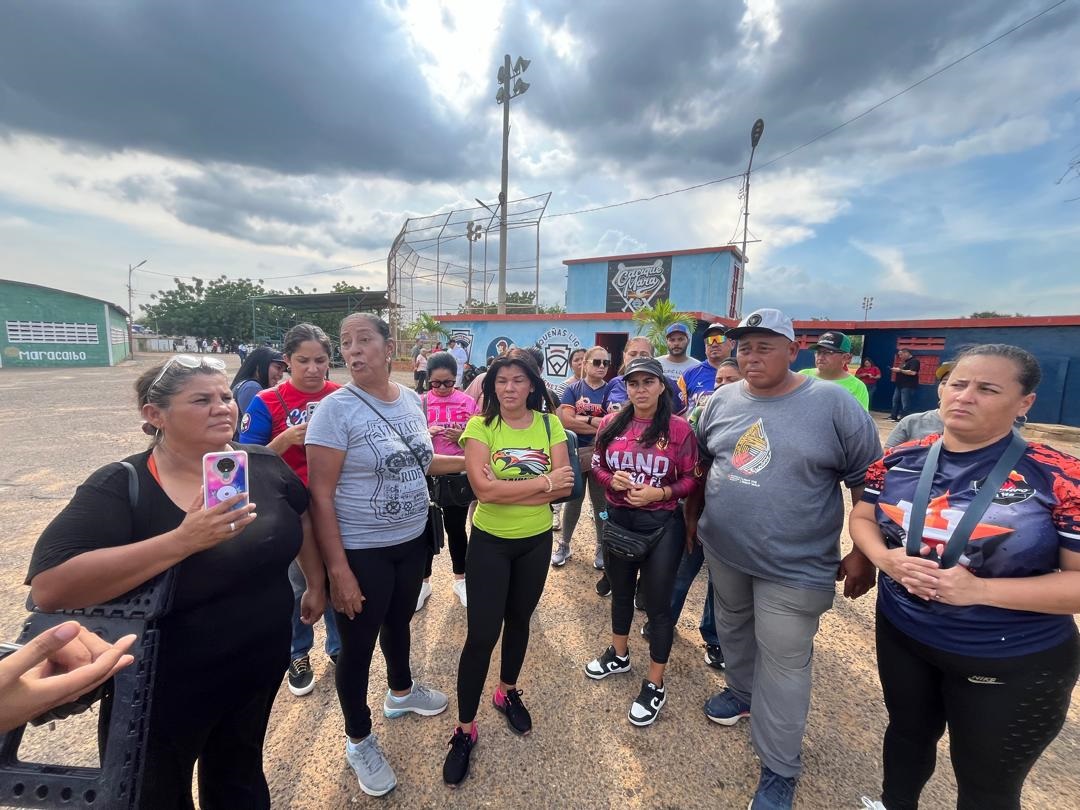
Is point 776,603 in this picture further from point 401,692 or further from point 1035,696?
point 401,692

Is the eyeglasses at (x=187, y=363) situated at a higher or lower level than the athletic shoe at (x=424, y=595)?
higher

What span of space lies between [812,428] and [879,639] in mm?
911

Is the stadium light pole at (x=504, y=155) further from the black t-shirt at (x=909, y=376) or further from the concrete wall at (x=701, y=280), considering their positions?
the black t-shirt at (x=909, y=376)

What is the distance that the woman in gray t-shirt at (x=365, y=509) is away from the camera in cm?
191

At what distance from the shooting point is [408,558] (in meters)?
2.16

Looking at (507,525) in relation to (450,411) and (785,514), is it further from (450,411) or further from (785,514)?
(450,411)

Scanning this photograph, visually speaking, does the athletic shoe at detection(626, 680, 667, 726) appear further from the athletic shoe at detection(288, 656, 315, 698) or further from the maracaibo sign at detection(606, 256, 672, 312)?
the maracaibo sign at detection(606, 256, 672, 312)

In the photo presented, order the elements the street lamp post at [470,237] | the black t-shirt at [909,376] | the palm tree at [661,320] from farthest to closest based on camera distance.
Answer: the street lamp post at [470,237], the black t-shirt at [909,376], the palm tree at [661,320]

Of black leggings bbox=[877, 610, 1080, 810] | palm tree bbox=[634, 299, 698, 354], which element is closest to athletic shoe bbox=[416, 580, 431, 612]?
black leggings bbox=[877, 610, 1080, 810]

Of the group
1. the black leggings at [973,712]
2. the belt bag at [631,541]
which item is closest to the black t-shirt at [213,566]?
the belt bag at [631,541]

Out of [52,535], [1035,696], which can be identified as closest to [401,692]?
[52,535]

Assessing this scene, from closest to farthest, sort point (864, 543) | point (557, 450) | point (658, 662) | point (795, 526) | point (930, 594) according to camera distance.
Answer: point (930, 594)
point (864, 543)
point (795, 526)
point (557, 450)
point (658, 662)

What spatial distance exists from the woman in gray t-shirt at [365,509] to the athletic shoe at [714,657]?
2.04 meters

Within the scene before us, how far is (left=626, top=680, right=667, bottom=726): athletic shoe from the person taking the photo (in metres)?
2.44
